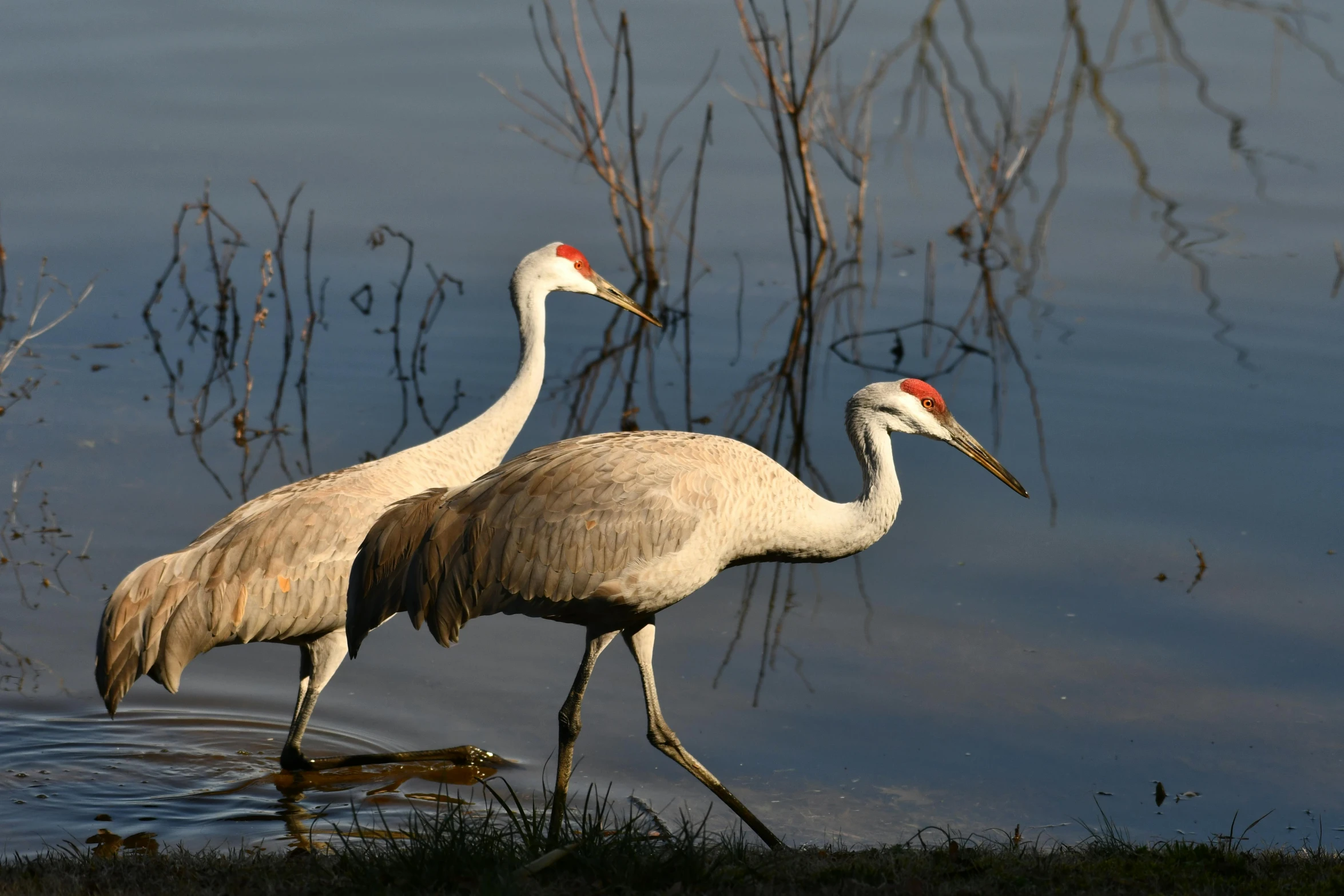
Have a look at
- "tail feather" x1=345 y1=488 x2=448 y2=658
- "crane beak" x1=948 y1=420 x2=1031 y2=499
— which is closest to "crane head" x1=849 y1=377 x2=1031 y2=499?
"crane beak" x1=948 y1=420 x2=1031 y2=499

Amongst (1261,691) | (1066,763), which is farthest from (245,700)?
(1261,691)

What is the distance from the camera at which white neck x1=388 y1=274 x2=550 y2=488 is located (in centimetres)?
594

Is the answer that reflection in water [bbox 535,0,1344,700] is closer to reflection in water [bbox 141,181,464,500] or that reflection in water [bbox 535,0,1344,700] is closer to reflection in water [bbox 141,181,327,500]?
reflection in water [bbox 141,181,464,500]

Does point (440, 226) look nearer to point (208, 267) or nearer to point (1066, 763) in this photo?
point (208, 267)

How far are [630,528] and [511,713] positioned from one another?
49.5 inches

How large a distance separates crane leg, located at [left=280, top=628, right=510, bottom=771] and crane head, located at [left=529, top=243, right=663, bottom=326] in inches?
72.3

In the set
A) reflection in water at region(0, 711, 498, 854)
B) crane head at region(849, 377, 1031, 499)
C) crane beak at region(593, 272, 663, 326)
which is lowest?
reflection in water at region(0, 711, 498, 854)

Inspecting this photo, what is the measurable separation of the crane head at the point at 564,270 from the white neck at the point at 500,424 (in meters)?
0.05

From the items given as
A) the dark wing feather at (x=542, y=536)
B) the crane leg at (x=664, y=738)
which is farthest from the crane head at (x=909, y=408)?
the crane leg at (x=664, y=738)

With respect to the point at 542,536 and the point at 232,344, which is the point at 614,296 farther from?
the point at 232,344

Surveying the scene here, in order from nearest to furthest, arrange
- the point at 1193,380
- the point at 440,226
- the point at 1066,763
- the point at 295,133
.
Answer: the point at 1066,763 → the point at 1193,380 → the point at 440,226 → the point at 295,133

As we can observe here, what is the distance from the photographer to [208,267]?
1030 centimetres

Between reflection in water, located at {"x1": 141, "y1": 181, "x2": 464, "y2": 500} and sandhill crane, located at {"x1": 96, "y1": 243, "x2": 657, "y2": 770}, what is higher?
reflection in water, located at {"x1": 141, "y1": 181, "x2": 464, "y2": 500}

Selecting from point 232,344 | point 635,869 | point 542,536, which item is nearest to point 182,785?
point 542,536
